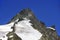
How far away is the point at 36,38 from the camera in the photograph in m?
76.1

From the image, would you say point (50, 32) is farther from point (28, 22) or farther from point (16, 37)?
point (16, 37)

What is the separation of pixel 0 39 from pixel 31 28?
1474cm

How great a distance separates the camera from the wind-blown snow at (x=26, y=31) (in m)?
76.1

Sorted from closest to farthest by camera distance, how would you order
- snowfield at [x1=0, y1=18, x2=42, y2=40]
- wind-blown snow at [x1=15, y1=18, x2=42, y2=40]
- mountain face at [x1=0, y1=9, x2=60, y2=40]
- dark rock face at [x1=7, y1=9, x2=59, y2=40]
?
mountain face at [x1=0, y1=9, x2=60, y2=40] → snowfield at [x1=0, y1=18, x2=42, y2=40] → wind-blown snow at [x1=15, y1=18, x2=42, y2=40] → dark rock face at [x1=7, y1=9, x2=59, y2=40]

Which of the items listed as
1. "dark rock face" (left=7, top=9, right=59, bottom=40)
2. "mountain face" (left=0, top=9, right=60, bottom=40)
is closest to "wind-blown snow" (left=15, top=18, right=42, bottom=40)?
"mountain face" (left=0, top=9, right=60, bottom=40)

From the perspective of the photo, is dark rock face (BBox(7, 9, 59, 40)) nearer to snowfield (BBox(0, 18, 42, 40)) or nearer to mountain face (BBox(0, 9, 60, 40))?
mountain face (BBox(0, 9, 60, 40))

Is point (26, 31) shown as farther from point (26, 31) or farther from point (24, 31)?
point (24, 31)

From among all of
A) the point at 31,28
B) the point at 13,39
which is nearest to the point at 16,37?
the point at 13,39

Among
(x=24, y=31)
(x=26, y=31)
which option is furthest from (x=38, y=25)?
(x=24, y=31)

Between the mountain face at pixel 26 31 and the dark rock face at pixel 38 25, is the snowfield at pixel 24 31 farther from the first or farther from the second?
the dark rock face at pixel 38 25

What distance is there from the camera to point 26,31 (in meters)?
80.8

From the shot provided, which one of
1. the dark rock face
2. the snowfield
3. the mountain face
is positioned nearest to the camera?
the mountain face

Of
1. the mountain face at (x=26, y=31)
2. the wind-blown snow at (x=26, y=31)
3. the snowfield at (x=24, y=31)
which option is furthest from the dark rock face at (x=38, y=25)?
the snowfield at (x=24, y=31)

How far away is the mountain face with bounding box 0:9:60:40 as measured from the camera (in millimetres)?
75062
